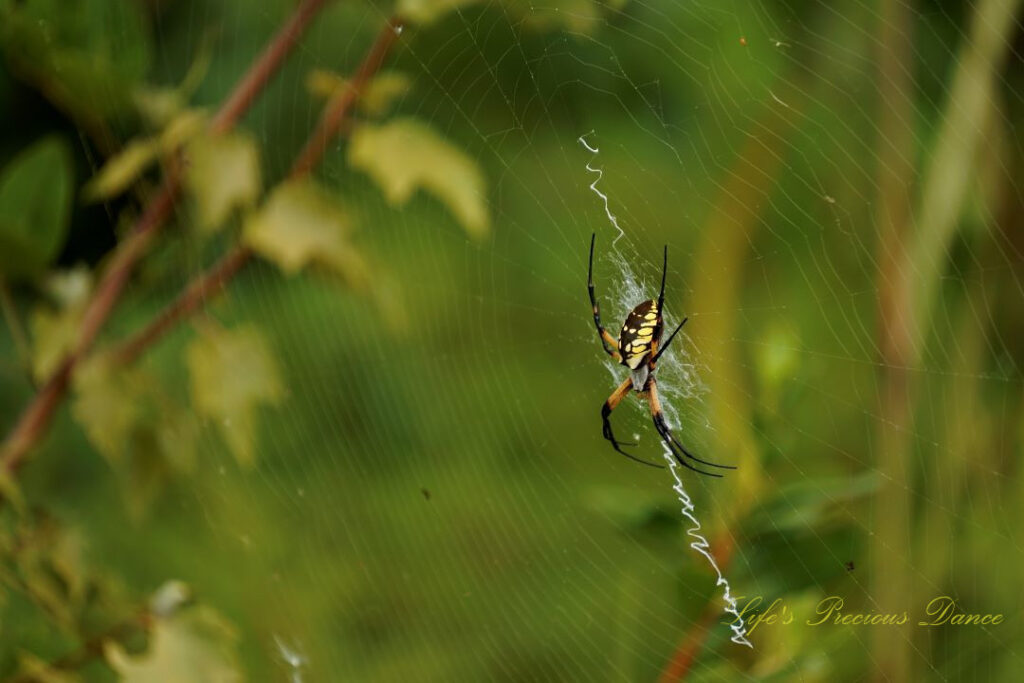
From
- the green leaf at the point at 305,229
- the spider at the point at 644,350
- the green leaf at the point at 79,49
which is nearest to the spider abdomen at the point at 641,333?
the spider at the point at 644,350

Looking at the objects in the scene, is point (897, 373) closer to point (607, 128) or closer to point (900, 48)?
point (900, 48)

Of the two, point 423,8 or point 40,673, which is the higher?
point 423,8

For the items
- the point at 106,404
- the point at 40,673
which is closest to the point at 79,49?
the point at 106,404

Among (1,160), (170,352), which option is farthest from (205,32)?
(170,352)

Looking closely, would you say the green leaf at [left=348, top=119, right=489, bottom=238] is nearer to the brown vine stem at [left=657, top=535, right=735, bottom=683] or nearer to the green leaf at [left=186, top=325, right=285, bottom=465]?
the green leaf at [left=186, top=325, right=285, bottom=465]

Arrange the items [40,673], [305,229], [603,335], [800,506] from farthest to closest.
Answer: [603,335], [305,229], [40,673], [800,506]

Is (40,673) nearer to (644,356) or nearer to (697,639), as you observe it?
(697,639)
